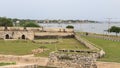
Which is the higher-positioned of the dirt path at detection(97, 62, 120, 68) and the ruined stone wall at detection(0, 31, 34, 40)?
the dirt path at detection(97, 62, 120, 68)

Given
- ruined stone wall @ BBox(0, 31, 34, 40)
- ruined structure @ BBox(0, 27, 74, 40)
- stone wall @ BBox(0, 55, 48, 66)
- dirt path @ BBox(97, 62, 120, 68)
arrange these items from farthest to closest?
ruined structure @ BBox(0, 27, 74, 40) < ruined stone wall @ BBox(0, 31, 34, 40) < stone wall @ BBox(0, 55, 48, 66) < dirt path @ BBox(97, 62, 120, 68)

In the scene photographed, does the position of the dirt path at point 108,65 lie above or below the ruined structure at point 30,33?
above

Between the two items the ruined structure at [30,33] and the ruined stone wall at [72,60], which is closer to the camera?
the ruined stone wall at [72,60]

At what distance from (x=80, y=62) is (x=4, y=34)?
2979 cm

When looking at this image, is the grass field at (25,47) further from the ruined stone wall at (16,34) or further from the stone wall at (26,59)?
the ruined stone wall at (16,34)

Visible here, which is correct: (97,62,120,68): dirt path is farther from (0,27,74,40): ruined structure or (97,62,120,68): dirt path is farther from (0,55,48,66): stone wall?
(0,27,74,40): ruined structure

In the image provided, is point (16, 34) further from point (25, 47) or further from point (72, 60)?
point (72, 60)

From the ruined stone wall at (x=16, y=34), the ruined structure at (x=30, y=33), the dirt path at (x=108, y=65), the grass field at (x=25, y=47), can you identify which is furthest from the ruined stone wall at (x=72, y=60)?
the ruined stone wall at (x=16, y=34)

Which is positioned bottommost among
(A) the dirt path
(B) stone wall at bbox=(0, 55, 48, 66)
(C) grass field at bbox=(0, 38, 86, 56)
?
(C) grass field at bbox=(0, 38, 86, 56)

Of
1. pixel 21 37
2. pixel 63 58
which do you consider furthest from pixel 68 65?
pixel 21 37

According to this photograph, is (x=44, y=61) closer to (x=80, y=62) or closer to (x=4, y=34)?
(x=80, y=62)

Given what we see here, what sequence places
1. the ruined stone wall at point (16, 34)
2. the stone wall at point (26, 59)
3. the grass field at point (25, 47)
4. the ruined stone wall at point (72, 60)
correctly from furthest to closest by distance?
the ruined stone wall at point (16, 34) < the grass field at point (25, 47) < the stone wall at point (26, 59) < the ruined stone wall at point (72, 60)

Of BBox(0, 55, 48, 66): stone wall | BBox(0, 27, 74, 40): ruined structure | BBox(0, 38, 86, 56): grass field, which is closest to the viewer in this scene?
BBox(0, 55, 48, 66): stone wall

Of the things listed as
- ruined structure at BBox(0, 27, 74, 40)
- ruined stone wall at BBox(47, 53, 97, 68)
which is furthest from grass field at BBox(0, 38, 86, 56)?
ruined structure at BBox(0, 27, 74, 40)
